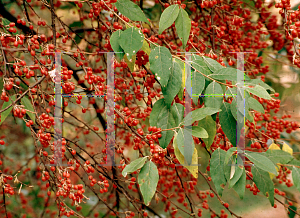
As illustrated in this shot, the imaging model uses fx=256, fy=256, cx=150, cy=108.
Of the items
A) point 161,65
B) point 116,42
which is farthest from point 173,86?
point 116,42

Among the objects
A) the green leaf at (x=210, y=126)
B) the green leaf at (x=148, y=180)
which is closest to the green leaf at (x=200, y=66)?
the green leaf at (x=210, y=126)

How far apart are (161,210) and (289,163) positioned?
2.25 feet

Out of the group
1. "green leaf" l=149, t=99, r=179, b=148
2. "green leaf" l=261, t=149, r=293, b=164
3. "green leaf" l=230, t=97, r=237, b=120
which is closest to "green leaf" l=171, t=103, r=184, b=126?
"green leaf" l=149, t=99, r=179, b=148

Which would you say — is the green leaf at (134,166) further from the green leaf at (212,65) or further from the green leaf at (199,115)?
the green leaf at (212,65)

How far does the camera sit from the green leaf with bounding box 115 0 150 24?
551 millimetres

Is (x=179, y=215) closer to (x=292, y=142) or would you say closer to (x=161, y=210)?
(x=161, y=210)

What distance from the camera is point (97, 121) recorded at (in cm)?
107

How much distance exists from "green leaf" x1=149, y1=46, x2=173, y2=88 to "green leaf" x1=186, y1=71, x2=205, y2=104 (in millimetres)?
63

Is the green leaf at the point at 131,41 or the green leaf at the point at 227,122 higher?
the green leaf at the point at 131,41

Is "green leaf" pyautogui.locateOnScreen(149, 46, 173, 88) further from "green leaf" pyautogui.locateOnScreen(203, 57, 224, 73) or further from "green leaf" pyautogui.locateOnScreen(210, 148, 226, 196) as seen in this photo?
"green leaf" pyautogui.locateOnScreen(210, 148, 226, 196)

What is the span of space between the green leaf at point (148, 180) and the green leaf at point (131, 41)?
0.73ft

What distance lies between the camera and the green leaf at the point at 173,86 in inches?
20.3

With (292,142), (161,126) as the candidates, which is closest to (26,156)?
(161,126)

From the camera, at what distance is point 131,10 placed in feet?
1.83
